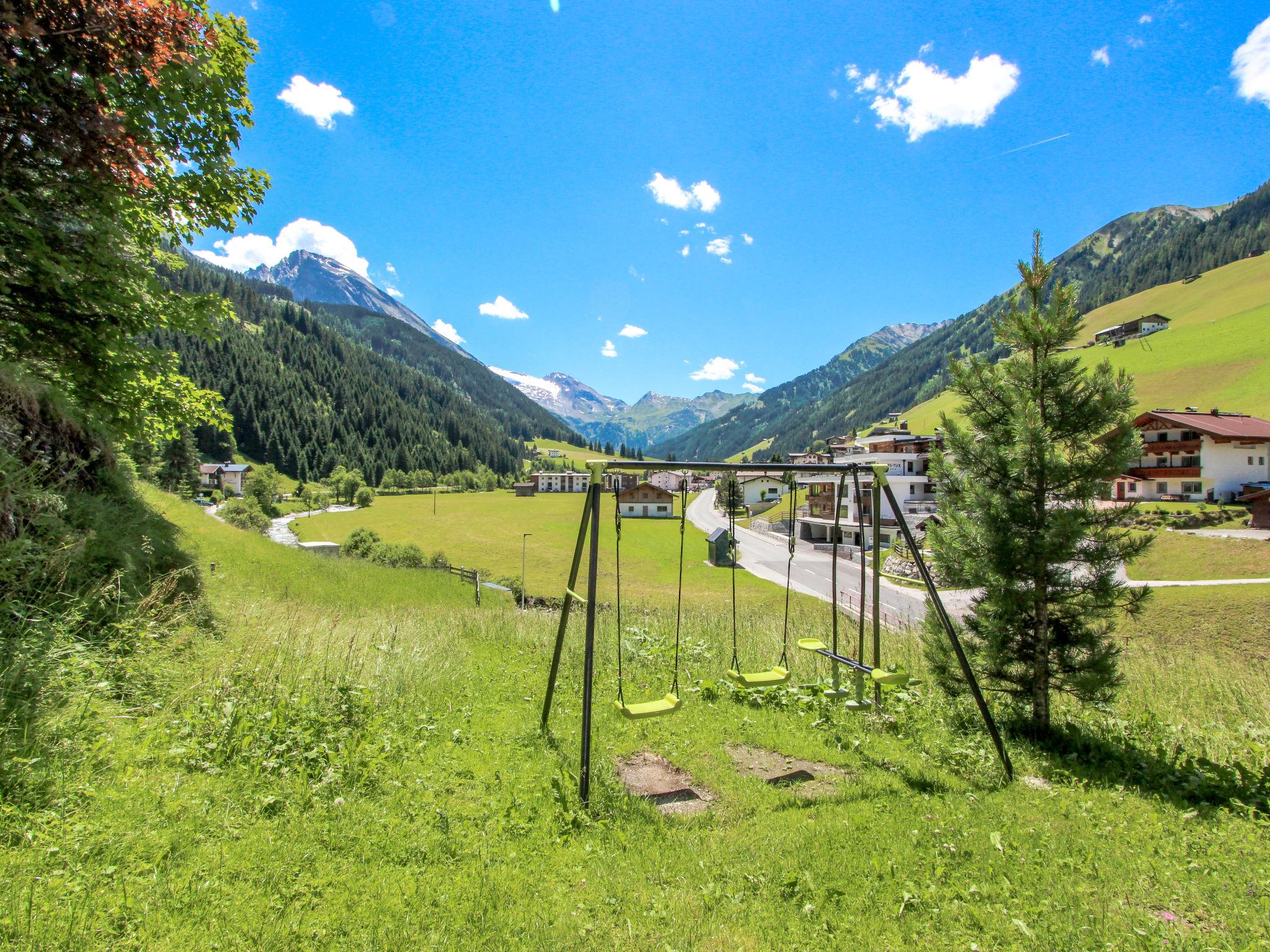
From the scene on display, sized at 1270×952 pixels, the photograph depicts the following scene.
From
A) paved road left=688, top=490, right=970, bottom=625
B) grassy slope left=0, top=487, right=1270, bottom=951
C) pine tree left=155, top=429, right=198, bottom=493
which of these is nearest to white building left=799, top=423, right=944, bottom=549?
paved road left=688, top=490, right=970, bottom=625

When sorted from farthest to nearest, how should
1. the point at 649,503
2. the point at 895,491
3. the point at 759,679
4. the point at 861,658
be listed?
the point at 649,503, the point at 895,491, the point at 861,658, the point at 759,679

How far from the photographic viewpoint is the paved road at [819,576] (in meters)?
33.0

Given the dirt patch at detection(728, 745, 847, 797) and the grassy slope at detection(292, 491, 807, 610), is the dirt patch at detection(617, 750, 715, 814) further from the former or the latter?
the grassy slope at detection(292, 491, 807, 610)

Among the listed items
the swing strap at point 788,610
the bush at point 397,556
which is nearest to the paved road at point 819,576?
the swing strap at point 788,610

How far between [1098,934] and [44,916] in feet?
23.6

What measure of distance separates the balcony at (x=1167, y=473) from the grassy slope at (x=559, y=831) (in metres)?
61.2

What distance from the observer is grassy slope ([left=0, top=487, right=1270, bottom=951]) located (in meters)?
3.83

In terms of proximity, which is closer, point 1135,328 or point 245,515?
point 245,515

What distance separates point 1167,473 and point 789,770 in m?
68.7

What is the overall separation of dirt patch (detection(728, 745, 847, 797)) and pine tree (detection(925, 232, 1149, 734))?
341 centimetres

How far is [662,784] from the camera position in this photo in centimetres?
647

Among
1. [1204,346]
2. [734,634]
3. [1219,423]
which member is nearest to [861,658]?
[734,634]

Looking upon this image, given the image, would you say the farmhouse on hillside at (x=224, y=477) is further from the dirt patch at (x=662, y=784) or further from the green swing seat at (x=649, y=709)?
the green swing seat at (x=649, y=709)

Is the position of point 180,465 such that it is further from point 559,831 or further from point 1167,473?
point 1167,473
